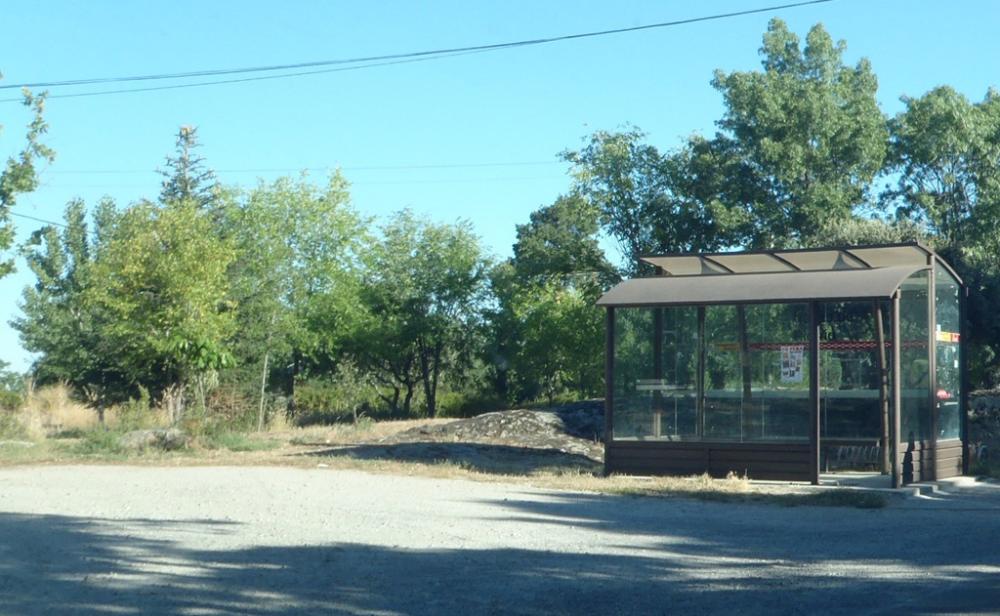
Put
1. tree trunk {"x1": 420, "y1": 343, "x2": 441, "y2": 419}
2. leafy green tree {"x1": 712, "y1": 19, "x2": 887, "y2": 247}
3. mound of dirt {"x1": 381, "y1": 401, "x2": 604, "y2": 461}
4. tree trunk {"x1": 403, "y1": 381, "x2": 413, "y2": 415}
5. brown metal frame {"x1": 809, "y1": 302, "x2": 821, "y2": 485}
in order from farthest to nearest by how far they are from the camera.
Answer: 1. tree trunk {"x1": 403, "y1": 381, "x2": 413, "y2": 415}
2. tree trunk {"x1": 420, "y1": 343, "x2": 441, "y2": 419}
3. leafy green tree {"x1": 712, "y1": 19, "x2": 887, "y2": 247}
4. mound of dirt {"x1": 381, "y1": 401, "x2": 604, "y2": 461}
5. brown metal frame {"x1": 809, "y1": 302, "x2": 821, "y2": 485}

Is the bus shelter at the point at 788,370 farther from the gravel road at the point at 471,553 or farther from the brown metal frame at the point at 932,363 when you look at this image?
the gravel road at the point at 471,553

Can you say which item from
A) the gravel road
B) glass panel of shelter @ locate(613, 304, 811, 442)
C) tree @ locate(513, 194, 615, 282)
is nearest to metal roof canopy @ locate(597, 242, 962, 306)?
glass panel of shelter @ locate(613, 304, 811, 442)

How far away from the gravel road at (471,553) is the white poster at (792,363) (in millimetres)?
2875

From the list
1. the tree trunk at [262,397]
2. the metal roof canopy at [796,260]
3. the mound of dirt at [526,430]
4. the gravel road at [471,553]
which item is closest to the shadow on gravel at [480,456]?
the mound of dirt at [526,430]

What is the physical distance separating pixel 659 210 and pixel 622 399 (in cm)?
1641

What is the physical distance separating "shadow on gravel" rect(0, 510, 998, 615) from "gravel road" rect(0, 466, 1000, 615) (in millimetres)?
26

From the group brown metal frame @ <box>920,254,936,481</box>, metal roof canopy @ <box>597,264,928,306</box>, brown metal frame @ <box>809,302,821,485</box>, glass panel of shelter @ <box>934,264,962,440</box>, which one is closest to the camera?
metal roof canopy @ <box>597,264,928,306</box>

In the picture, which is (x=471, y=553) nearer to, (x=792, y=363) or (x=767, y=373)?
(x=767, y=373)

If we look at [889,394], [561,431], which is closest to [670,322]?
[889,394]

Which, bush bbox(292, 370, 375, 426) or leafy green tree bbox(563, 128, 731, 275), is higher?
leafy green tree bbox(563, 128, 731, 275)

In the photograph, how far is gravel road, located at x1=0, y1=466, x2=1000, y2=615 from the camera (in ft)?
28.7

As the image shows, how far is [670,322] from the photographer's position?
19.4 meters

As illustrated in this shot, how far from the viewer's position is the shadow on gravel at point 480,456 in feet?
68.5

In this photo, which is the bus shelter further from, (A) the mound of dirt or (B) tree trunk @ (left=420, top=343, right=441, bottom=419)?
(B) tree trunk @ (left=420, top=343, right=441, bottom=419)
